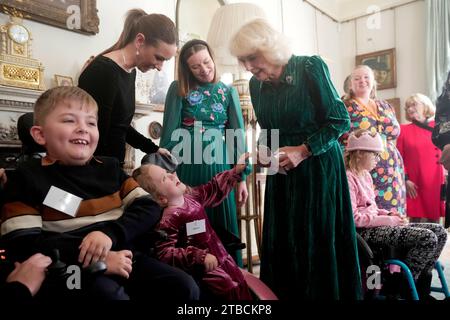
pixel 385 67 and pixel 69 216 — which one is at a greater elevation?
pixel 385 67

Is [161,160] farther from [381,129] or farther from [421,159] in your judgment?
[421,159]

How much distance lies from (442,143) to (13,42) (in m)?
2.02

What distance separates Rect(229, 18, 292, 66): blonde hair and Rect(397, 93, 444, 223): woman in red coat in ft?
5.41

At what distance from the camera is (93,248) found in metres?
0.85

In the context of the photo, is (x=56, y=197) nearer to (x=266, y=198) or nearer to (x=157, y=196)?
(x=157, y=196)

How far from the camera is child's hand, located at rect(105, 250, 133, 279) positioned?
87cm

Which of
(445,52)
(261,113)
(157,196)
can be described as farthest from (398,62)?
(157,196)

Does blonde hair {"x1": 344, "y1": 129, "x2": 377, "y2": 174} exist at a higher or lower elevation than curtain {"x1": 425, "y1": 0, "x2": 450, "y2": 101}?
lower

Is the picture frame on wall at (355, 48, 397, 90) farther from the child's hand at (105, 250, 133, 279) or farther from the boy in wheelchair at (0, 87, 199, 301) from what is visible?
the child's hand at (105, 250, 133, 279)

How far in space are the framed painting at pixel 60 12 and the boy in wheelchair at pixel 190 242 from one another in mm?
1294

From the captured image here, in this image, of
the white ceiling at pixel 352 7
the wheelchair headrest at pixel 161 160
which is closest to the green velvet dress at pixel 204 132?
the wheelchair headrest at pixel 161 160

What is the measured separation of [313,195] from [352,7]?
3642 mm

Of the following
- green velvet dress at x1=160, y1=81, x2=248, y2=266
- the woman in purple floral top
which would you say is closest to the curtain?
the woman in purple floral top


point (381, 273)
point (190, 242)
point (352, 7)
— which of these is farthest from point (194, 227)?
point (352, 7)
